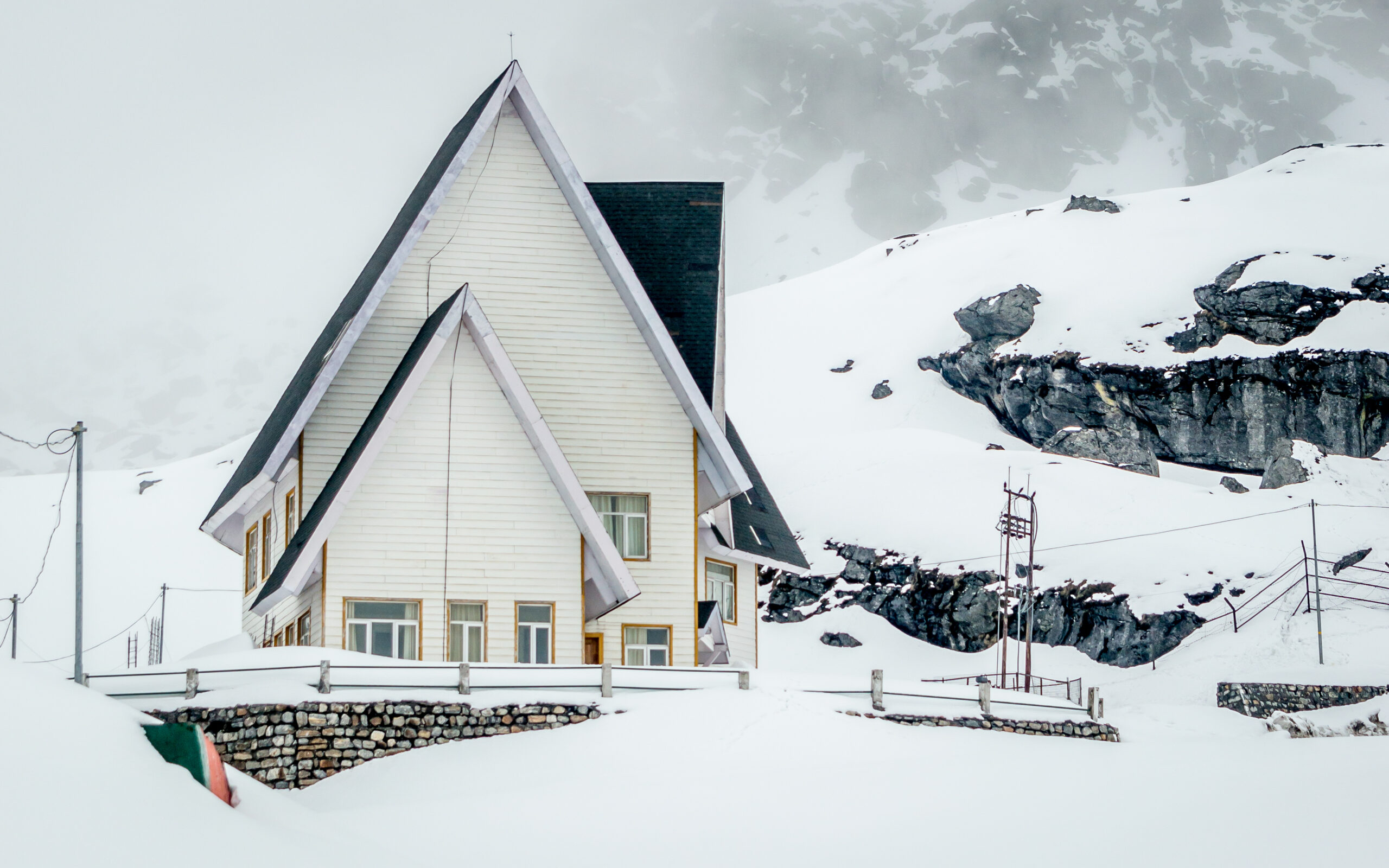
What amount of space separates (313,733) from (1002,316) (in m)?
112

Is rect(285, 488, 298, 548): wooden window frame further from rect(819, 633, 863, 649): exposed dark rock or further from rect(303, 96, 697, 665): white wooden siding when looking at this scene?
rect(819, 633, 863, 649): exposed dark rock

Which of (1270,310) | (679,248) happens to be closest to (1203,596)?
(679,248)

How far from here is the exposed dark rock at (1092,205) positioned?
15688 centimetres

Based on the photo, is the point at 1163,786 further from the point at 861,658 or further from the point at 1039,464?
the point at 1039,464

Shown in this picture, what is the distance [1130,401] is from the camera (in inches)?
4277

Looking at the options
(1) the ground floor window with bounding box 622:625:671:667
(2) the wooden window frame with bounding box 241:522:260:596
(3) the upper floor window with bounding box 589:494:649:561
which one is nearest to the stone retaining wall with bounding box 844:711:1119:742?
(1) the ground floor window with bounding box 622:625:671:667

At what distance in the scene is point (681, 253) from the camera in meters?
30.7

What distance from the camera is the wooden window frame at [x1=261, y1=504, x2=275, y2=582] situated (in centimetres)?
2653

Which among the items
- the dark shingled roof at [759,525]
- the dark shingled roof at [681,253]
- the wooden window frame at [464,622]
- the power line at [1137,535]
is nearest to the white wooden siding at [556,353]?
the wooden window frame at [464,622]

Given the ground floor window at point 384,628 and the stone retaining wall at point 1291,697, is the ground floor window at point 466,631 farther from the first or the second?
the stone retaining wall at point 1291,697

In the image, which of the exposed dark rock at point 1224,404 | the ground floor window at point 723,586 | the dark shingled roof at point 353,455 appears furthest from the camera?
the exposed dark rock at point 1224,404

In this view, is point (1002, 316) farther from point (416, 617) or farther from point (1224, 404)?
point (416, 617)

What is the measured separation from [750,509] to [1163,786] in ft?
52.7

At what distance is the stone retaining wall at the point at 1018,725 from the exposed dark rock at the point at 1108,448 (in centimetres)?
7186
